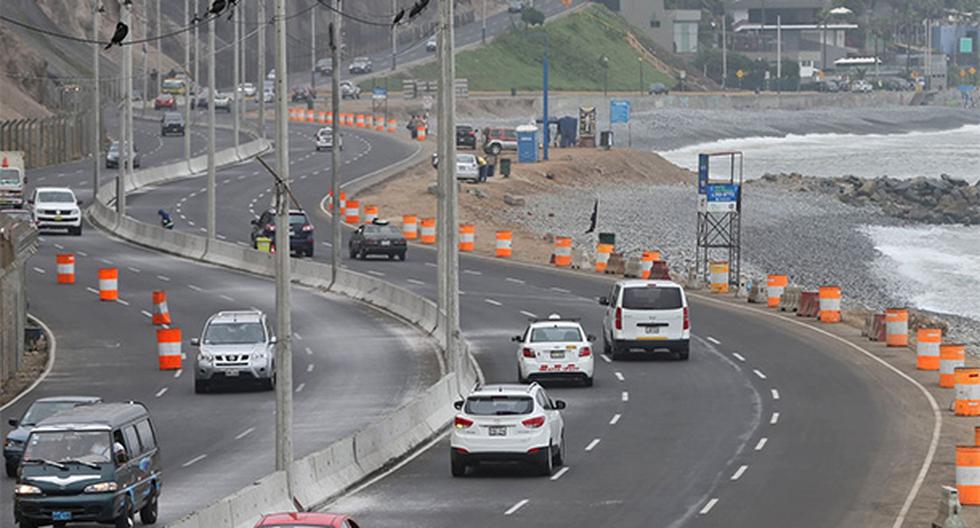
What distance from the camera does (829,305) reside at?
201ft

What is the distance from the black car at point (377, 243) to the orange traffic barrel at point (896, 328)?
2718 cm

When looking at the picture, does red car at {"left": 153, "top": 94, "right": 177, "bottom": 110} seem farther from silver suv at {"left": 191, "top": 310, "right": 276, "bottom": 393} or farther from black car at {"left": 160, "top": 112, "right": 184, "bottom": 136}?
silver suv at {"left": 191, "top": 310, "right": 276, "bottom": 393}

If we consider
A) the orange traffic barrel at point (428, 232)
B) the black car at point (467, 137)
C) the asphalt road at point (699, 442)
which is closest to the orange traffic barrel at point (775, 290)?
the asphalt road at point (699, 442)

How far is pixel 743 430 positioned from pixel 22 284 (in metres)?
23.3

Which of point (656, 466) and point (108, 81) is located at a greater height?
point (108, 81)

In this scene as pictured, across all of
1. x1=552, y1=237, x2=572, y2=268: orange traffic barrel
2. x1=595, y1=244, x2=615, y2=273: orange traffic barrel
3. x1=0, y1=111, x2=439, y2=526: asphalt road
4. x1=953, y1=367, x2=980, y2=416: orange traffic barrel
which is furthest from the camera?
x1=552, y1=237, x2=572, y2=268: orange traffic barrel

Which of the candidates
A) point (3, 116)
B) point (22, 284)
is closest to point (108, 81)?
point (3, 116)

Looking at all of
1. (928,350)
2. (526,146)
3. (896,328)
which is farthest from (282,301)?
(526,146)

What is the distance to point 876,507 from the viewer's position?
31891 millimetres

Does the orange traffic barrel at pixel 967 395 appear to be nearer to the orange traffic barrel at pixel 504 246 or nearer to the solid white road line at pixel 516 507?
the solid white road line at pixel 516 507

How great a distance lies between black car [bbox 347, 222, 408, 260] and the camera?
78625 millimetres

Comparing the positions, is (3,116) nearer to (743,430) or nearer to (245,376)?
(245,376)

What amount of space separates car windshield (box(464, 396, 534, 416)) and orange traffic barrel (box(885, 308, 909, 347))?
2289 centimetres

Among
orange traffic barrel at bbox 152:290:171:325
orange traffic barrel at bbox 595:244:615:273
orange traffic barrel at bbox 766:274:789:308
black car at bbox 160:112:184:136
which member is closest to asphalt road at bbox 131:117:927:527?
orange traffic barrel at bbox 766:274:789:308
